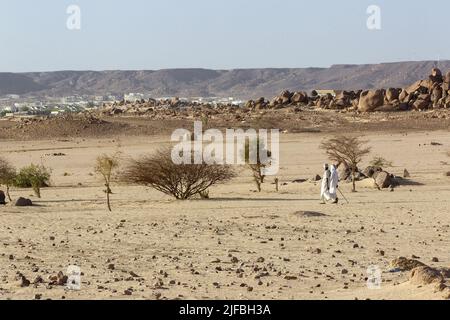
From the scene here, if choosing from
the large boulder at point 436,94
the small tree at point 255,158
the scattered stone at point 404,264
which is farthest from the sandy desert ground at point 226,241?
the large boulder at point 436,94

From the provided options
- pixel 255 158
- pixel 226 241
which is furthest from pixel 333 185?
pixel 226 241

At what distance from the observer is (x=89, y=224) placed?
17750 mm

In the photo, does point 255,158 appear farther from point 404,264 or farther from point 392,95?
point 392,95

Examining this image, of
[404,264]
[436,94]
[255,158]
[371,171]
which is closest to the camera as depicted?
[404,264]

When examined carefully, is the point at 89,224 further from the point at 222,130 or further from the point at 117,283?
the point at 222,130

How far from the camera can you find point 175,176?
23.1 meters

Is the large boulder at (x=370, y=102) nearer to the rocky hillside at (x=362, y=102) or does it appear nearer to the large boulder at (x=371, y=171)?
the rocky hillside at (x=362, y=102)

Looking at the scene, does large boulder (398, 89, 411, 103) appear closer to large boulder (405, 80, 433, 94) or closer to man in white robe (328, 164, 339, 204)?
large boulder (405, 80, 433, 94)

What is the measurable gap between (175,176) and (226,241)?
7821mm

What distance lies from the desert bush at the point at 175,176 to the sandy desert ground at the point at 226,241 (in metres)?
0.47

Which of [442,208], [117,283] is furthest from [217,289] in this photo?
[442,208]

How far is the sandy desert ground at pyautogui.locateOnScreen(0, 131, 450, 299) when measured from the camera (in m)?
11.1

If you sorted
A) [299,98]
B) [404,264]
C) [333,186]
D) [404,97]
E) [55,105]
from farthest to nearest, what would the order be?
[55,105], [299,98], [404,97], [333,186], [404,264]

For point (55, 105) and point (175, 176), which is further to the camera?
point (55, 105)
